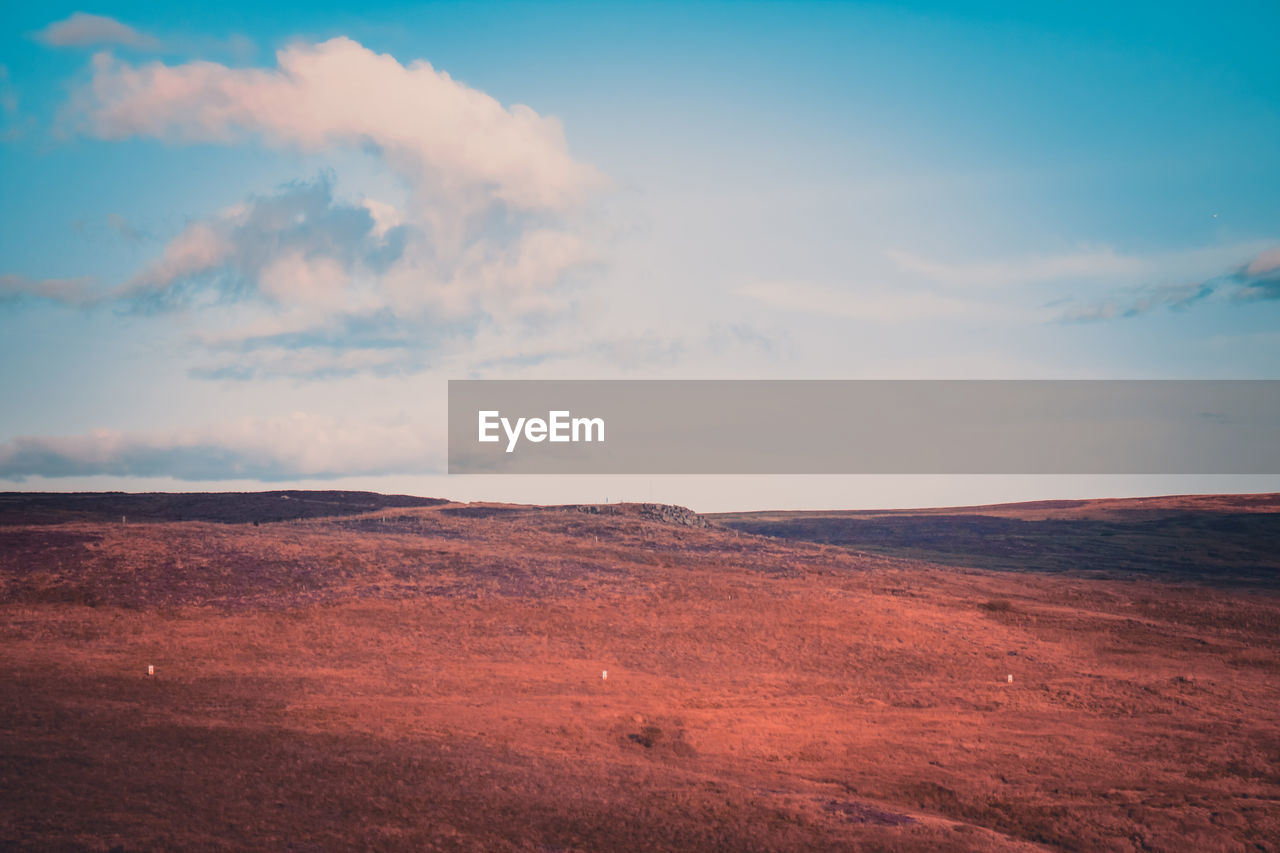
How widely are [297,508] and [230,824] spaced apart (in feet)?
175

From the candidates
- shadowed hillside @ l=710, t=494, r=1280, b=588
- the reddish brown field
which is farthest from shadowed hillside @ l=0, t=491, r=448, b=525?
shadowed hillside @ l=710, t=494, r=1280, b=588

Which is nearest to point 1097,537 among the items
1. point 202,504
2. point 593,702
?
point 593,702

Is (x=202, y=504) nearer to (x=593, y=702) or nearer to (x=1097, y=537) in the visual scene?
(x=593, y=702)

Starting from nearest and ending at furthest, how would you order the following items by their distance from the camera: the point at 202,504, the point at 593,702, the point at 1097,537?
the point at 593,702 → the point at 202,504 → the point at 1097,537

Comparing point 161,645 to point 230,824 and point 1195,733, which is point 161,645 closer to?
point 230,824

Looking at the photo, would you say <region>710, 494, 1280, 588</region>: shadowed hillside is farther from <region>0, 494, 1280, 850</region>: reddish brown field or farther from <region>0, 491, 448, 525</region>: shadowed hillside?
<region>0, 491, 448, 525</region>: shadowed hillside

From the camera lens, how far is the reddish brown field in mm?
14156

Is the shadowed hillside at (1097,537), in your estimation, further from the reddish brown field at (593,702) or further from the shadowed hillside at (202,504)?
the shadowed hillside at (202,504)

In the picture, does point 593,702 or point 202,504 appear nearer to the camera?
point 593,702

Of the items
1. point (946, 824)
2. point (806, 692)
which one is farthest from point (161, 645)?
point (946, 824)

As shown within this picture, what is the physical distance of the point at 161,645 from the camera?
25.2 meters

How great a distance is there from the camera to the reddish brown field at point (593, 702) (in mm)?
14156

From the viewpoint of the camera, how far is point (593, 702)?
2261 centimetres

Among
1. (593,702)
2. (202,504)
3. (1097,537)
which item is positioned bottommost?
(593,702)
